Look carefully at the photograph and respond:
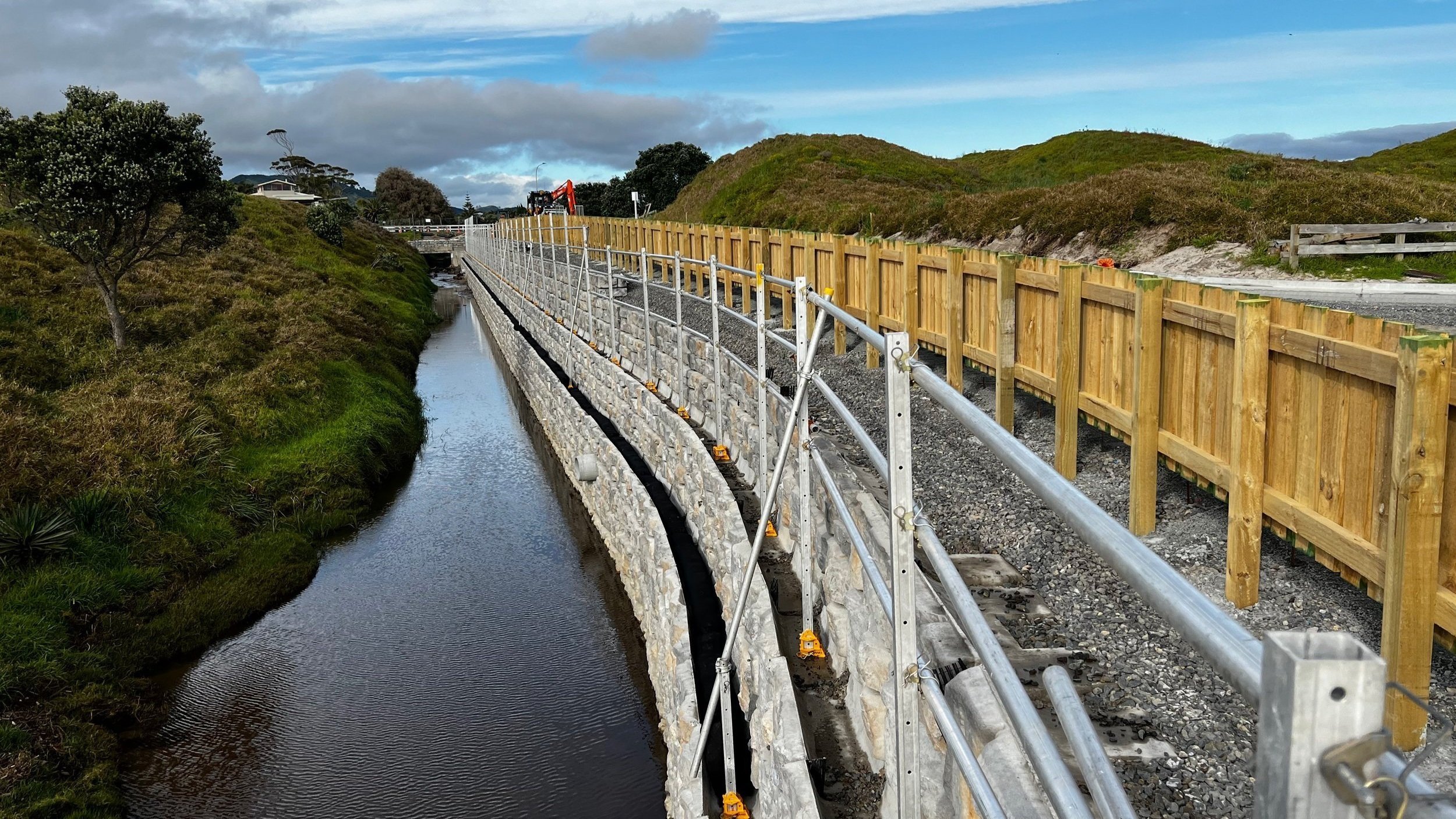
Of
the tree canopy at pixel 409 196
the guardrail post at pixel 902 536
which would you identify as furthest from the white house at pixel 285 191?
the guardrail post at pixel 902 536

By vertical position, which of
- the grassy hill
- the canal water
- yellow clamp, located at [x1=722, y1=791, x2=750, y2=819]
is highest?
the grassy hill

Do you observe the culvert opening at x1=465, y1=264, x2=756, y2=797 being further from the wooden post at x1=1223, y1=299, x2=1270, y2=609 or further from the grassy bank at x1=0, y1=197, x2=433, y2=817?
the grassy bank at x1=0, y1=197, x2=433, y2=817

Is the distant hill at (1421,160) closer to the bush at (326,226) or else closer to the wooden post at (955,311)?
the wooden post at (955,311)

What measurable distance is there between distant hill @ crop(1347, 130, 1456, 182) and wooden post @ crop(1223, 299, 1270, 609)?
36.3 metres

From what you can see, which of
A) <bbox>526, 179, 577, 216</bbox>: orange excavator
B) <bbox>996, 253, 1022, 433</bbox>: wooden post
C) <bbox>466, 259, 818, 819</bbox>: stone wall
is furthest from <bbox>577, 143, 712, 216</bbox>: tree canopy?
<bbox>996, 253, 1022, 433</bbox>: wooden post

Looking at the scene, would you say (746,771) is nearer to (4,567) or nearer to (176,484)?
(4,567)

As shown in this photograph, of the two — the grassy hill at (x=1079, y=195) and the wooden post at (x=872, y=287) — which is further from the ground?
the grassy hill at (x=1079, y=195)

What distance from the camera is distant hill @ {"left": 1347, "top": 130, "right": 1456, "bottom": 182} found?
37531 mm

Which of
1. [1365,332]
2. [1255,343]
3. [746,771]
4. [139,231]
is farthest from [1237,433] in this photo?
[139,231]

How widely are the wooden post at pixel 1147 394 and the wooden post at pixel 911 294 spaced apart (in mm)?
4233

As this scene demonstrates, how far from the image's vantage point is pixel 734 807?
6.36 metres

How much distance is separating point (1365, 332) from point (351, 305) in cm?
3470

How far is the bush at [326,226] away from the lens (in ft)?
175

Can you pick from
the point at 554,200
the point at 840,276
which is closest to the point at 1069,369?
the point at 840,276
